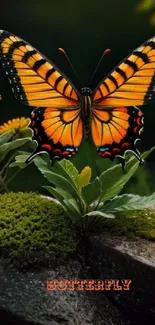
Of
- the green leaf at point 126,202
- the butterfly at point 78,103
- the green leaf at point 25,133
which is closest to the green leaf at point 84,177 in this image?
the green leaf at point 126,202

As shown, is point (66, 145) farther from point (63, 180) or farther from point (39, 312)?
point (39, 312)

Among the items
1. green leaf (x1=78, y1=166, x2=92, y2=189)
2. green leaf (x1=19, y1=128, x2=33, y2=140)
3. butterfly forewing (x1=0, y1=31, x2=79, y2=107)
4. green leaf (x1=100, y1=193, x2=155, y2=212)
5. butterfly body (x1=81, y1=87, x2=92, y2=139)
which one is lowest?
green leaf (x1=100, y1=193, x2=155, y2=212)

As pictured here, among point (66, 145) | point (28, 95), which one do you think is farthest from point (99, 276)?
point (28, 95)

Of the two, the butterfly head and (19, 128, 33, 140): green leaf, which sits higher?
the butterfly head

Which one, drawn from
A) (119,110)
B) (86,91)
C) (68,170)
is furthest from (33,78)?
(68,170)

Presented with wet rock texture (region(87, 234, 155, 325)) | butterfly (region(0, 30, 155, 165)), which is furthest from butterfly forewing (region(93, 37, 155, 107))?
wet rock texture (region(87, 234, 155, 325))

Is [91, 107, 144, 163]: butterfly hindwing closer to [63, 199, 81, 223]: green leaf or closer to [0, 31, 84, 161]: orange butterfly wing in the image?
[0, 31, 84, 161]: orange butterfly wing
